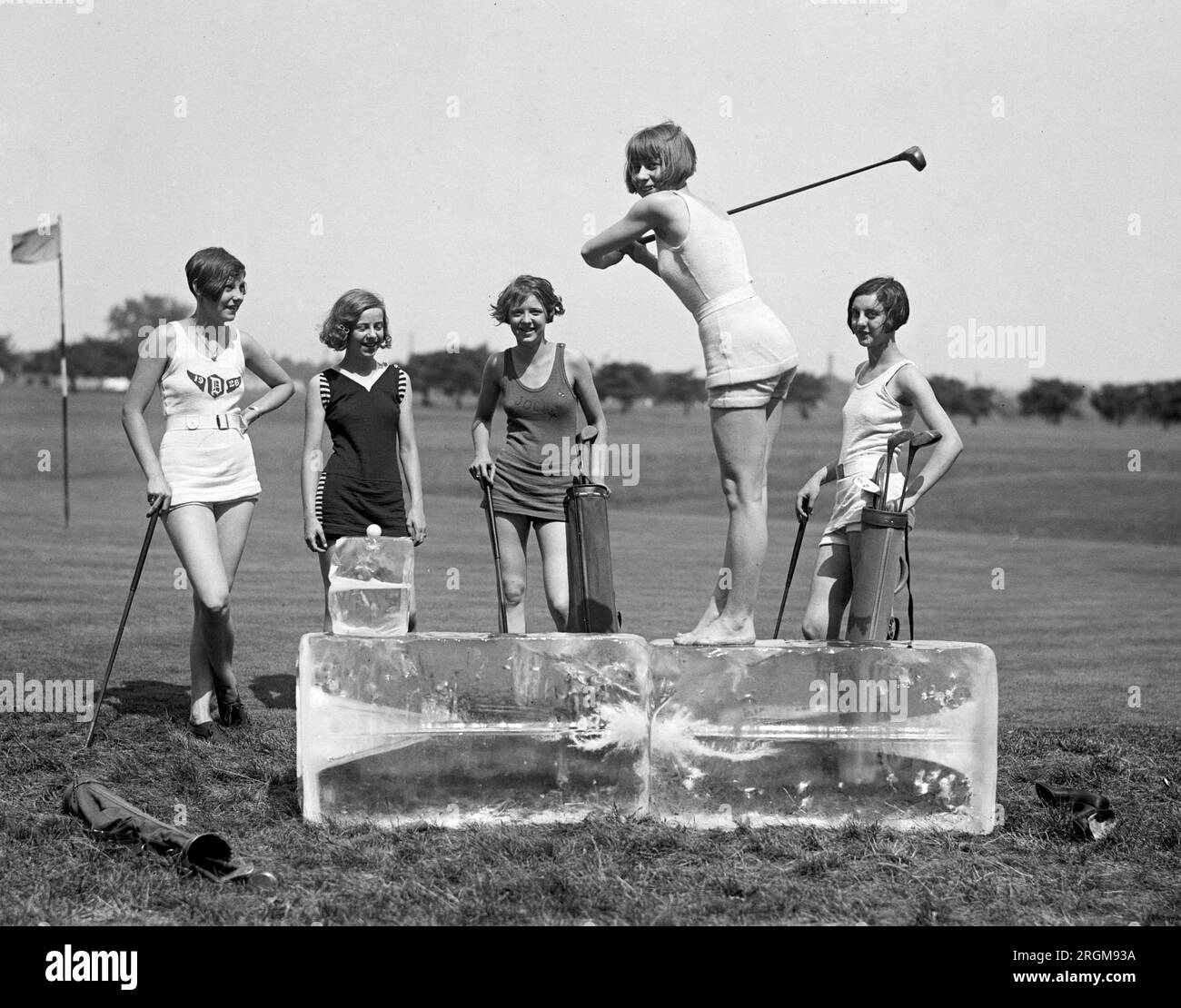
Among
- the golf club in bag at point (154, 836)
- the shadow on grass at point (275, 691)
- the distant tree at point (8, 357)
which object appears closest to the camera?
the golf club in bag at point (154, 836)

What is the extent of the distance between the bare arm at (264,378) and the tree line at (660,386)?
47331mm

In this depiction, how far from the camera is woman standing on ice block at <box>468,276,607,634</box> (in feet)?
20.5

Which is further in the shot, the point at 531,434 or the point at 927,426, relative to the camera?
the point at 531,434

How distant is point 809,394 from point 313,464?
191 feet

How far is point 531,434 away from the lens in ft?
20.8

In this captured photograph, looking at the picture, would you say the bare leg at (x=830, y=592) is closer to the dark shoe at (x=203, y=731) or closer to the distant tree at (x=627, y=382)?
the dark shoe at (x=203, y=731)

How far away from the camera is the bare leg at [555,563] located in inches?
252

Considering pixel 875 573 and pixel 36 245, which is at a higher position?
pixel 36 245

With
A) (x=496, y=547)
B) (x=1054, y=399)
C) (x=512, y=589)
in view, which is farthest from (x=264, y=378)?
(x=1054, y=399)

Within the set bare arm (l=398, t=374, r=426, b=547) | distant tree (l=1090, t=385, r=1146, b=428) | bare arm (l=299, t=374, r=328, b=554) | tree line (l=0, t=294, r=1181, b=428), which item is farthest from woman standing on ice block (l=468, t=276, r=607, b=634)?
distant tree (l=1090, t=385, r=1146, b=428)

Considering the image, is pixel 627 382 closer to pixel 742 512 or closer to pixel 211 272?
pixel 211 272

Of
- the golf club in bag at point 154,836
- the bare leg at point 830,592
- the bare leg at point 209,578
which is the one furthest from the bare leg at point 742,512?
the bare leg at point 209,578
